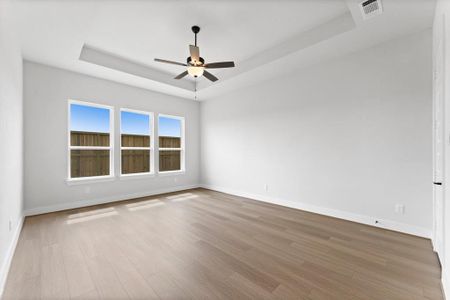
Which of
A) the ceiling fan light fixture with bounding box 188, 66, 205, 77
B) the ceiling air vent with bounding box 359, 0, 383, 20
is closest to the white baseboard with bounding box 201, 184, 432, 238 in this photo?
the ceiling air vent with bounding box 359, 0, 383, 20

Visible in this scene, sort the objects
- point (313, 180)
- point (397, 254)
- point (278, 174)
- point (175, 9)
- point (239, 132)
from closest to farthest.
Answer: point (397, 254) → point (175, 9) → point (313, 180) → point (278, 174) → point (239, 132)

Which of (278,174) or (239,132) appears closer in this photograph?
(278,174)

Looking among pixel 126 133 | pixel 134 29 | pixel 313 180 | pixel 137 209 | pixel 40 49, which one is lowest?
pixel 137 209

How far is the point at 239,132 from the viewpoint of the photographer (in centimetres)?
511

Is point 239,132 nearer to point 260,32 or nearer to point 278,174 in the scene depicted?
point 278,174

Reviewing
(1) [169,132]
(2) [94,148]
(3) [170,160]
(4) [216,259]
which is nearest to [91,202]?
(2) [94,148]

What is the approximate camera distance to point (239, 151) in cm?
512

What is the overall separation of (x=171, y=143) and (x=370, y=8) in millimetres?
5135

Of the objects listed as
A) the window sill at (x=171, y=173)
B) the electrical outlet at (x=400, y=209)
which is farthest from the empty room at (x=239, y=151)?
the window sill at (x=171, y=173)

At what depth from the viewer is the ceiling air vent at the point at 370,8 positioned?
213 centimetres

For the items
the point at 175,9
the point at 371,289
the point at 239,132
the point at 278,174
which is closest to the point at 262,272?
the point at 371,289

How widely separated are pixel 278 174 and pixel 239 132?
155 cm

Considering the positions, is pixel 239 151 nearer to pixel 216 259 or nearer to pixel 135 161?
pixel 135 161

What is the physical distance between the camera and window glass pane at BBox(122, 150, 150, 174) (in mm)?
5047
